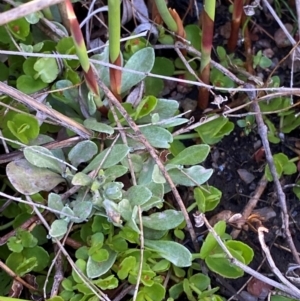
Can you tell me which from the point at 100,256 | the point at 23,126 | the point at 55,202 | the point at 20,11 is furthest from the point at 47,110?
the point at 20,11

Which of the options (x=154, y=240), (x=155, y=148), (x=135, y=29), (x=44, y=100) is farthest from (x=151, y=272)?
(x=135, y=29)

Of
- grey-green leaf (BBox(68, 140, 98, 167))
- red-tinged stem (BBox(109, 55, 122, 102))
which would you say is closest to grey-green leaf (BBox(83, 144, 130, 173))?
grey-green leaf (BBox(68, 140, 98, 167))

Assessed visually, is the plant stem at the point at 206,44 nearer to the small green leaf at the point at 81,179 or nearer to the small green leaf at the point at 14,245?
the small green leaf at the point at 81,179

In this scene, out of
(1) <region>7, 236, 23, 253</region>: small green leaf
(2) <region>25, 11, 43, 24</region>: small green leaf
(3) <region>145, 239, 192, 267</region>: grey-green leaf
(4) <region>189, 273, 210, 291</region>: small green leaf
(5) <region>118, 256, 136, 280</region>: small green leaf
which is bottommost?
(4) <region>189, 273, 210, 291</region>: small green leaf

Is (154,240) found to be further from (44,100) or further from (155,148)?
(44,100)

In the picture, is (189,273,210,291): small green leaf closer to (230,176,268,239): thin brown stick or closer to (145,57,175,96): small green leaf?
(230,176,268,239): thin brown stick

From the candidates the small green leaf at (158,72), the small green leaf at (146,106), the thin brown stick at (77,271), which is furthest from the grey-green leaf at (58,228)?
the small green leaf at (158,72)
